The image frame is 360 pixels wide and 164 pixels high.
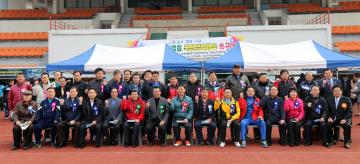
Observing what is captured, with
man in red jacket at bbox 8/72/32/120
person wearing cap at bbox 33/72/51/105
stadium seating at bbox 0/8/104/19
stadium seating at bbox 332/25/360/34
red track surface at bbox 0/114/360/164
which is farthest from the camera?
stadium seating at bbox 0/8/104/19

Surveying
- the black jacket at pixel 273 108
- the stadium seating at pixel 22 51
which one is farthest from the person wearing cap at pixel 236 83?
the stadium seating at pixel 22 51

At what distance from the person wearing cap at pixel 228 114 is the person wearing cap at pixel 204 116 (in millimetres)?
166

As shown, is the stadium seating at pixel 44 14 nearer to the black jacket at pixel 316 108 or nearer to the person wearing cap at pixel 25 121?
the person wearing cap at pixel 25 121

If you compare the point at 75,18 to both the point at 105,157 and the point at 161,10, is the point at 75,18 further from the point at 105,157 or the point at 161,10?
the point at 105,157

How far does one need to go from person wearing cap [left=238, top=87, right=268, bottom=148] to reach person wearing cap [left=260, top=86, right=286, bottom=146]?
14cm

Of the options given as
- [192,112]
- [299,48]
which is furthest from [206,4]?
[192,112]

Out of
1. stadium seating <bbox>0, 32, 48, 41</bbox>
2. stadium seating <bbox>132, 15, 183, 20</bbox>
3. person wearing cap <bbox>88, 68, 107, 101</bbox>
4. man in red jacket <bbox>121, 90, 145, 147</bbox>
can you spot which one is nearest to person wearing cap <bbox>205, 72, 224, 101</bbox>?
man in red jacket <bbox>121, 90, 145, 147</bbox>

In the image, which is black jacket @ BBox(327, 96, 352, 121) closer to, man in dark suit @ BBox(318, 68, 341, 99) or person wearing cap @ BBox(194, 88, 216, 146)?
man in dark suit @ BBox(318, 68, 341, 99)

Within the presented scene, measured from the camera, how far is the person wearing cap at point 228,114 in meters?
9.41

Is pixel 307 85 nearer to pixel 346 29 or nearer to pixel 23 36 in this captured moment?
pixel 346 29

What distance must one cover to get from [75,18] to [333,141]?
25.4 m

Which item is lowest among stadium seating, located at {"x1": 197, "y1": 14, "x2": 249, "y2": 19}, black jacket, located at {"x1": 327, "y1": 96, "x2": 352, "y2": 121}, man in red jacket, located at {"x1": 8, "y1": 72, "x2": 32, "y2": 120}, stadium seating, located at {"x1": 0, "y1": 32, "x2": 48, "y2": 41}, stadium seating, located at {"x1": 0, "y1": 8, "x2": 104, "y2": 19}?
black jacket, located at {"x1": 327, "y1": 96, "x2": 352, "y2": 121}

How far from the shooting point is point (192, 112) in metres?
9.66

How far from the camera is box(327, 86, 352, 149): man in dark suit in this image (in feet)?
30.2
